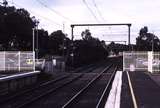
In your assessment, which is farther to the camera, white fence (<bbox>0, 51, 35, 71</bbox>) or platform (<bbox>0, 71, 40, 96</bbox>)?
white fence (<bbox>0, 51, 35, 71</bbox>)

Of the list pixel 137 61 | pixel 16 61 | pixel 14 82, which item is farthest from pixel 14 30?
pixel 14 82

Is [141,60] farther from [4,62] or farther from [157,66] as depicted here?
[4,62]

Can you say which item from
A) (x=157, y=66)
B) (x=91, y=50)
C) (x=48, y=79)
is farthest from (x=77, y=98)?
(x=91, y=50)

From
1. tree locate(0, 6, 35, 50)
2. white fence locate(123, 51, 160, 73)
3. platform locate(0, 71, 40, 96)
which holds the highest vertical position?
tree locate(0, 6, 35, 50)

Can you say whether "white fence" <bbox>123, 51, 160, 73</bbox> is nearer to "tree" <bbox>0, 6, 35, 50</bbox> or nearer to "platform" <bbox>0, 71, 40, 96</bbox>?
"platform" <bbox>0, 71, 40, 96</bbox>

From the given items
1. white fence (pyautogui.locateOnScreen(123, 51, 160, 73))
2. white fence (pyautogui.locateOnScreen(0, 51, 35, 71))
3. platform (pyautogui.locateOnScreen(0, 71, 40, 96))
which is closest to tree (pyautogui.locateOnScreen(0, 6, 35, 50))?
white fence (pyautogui.locateOnScreen(0, 51, 35, 71))

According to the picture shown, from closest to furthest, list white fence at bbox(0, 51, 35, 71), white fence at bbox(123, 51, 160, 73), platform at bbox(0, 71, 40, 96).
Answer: platform at bbox(0, 71, 40, 96), white fence at bbox(0, 51, 35, 71), white fence at bbox(123, 51, 160, 73)

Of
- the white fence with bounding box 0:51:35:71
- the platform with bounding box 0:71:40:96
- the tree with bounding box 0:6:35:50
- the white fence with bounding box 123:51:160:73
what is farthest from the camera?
the tree with bounding box 0:6:35:50

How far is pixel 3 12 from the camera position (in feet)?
316

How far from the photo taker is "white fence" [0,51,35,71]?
2139 inches

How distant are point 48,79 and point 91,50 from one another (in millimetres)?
70857

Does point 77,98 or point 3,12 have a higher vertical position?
point 3,12

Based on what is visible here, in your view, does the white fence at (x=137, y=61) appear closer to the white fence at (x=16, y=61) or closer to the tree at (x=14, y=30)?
the white fence at (x=16, y=61)

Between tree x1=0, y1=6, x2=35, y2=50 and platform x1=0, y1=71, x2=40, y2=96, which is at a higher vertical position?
tree x1=0, y1=6, x2=35, y2=50
